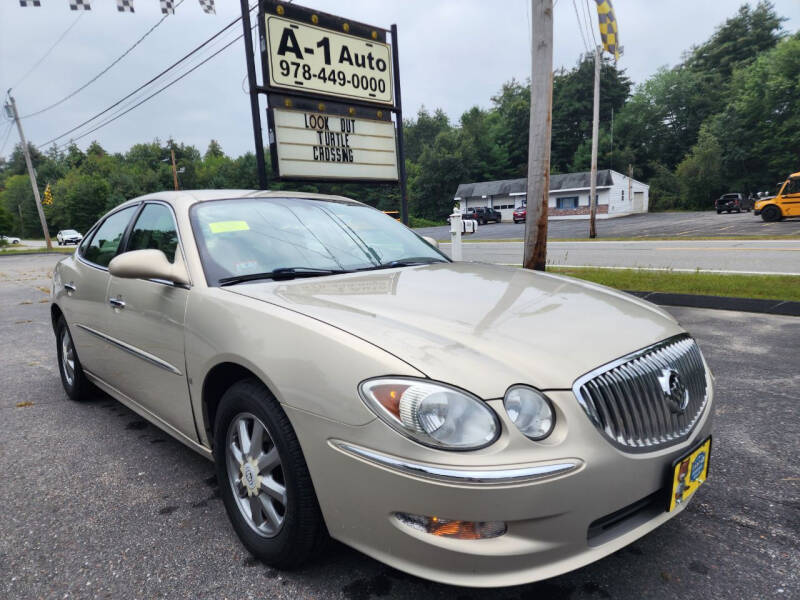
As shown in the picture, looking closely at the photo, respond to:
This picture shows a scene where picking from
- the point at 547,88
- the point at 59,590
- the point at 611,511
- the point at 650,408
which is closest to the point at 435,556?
the point at 611,511

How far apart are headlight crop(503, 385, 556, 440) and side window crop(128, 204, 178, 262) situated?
5.89 feet

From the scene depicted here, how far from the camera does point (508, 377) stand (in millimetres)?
1513

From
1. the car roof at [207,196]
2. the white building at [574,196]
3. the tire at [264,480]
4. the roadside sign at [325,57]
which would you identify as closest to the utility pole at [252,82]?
the roadside sign at [325,57]

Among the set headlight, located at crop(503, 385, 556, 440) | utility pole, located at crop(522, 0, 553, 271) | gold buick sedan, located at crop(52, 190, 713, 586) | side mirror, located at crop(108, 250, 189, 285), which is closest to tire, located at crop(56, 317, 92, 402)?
gold buick sedan, located at crop(52, 190, 713, 586)

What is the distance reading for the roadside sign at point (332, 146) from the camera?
7.58 m

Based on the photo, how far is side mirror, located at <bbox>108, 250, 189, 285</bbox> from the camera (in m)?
2.33

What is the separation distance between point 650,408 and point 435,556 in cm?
81

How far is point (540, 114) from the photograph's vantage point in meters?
7.77

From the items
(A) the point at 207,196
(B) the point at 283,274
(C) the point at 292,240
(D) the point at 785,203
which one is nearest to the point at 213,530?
(B) the point at 283,274

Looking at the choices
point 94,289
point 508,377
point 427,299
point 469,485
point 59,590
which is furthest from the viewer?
point 94,289

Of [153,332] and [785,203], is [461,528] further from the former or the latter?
[785,203]

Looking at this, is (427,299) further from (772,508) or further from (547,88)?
(547,88)

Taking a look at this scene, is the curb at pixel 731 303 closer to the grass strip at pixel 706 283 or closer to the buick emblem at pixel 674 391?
the grass strip at pixel 706 283

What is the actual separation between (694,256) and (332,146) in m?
9.30
